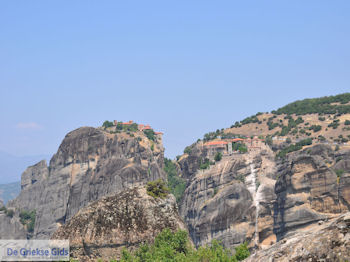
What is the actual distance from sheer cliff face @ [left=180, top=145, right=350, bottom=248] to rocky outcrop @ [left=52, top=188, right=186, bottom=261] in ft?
262

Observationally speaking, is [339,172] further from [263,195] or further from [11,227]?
[11,227]

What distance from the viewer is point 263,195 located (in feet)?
481

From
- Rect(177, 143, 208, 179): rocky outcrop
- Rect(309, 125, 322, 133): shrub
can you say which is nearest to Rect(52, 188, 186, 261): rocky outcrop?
Result: Rect(177, 143, 208, 179): rocky outcrop

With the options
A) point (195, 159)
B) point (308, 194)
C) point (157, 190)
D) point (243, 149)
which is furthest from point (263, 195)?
point (157, 190)

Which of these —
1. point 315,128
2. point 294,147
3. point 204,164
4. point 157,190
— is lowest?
point 157,190

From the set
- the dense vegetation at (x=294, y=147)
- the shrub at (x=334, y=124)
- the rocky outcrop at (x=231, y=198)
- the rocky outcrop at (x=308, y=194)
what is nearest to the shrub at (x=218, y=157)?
the rocky outcrop at (x=231, y=198)

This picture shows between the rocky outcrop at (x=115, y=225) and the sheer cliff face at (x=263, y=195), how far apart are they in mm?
79741

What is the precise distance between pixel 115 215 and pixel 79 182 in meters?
164

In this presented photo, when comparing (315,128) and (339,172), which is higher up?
(315,128)

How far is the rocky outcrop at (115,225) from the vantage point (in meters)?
38.0

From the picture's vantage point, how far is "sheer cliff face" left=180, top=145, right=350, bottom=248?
416 ft

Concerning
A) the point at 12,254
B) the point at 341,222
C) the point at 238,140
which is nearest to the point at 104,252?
the point at 12,254

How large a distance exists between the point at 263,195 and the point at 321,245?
13165 centimetres

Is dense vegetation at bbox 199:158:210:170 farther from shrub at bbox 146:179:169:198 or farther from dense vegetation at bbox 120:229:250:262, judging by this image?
dense vegetation at bbox 120:229:250:262
